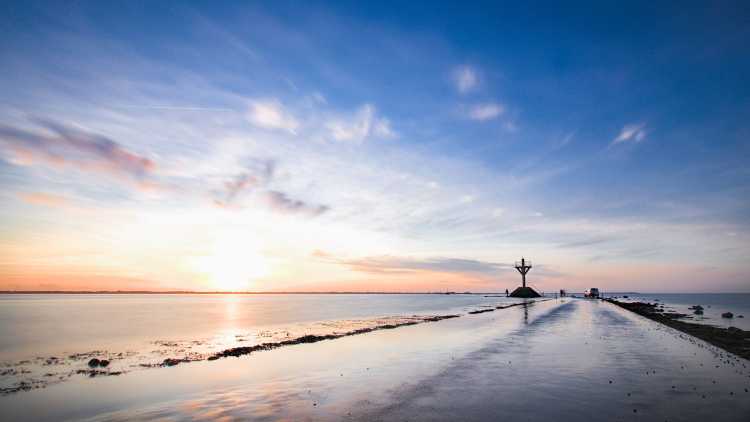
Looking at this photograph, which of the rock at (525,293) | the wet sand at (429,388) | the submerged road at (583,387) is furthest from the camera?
the rock at (525,293)

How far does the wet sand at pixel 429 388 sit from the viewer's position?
1488cm

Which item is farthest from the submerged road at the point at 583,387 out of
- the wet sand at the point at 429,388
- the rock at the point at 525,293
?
the rock at the point at 525,293

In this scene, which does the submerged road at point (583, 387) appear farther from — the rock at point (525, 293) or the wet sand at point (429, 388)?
the rock at point (525, 293)

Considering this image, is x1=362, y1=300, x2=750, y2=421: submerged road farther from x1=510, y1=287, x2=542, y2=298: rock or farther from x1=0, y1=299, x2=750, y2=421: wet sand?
x1=510, y1=287, x2=542, y2=298: rock

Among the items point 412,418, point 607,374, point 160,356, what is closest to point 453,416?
point 412,418

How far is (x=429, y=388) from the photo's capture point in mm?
18547

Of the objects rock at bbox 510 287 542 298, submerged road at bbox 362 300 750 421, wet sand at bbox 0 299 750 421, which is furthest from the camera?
rock at bbox 510 287 542 298

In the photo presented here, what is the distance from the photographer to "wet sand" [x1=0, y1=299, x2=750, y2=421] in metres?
14.9

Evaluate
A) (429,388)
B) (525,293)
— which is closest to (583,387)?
(429,388)

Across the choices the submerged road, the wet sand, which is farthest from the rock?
the submerged road

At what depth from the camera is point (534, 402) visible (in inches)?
619

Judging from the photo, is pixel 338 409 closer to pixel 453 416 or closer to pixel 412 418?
pixel 412 418

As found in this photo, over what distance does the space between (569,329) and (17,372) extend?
49.6 meters

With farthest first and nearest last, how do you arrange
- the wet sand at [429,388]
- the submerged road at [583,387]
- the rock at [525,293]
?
the rock at [525,293], the wet sand at [429,388], the submerged road at [583,387]
